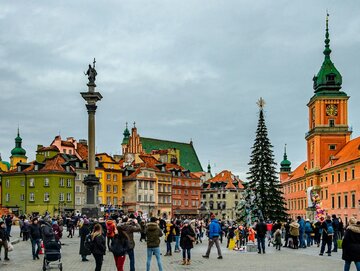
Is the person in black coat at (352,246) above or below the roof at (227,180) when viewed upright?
below

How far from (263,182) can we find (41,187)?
3410 centimetres

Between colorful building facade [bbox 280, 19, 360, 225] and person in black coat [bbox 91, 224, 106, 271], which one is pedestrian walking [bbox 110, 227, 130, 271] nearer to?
person in black coat [bbox 91, 224, 106, 271]

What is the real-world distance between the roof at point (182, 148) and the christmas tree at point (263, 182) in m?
63.9

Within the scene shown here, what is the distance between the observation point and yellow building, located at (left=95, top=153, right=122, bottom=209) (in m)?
95.1

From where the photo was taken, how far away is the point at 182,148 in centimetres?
14400

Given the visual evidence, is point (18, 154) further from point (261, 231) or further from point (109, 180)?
point (261, 231)

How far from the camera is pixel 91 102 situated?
43.4 m

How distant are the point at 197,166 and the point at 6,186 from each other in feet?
216

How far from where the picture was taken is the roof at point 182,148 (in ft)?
Result: 440

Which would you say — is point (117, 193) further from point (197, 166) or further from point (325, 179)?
point (197, 166)

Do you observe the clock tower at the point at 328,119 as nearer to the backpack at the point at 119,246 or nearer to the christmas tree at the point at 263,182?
the christmas tree at the point at 263,182

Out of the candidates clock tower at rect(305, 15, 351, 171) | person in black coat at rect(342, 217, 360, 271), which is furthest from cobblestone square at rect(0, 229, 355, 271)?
clock tower at rect(305, 15, 351, 171)

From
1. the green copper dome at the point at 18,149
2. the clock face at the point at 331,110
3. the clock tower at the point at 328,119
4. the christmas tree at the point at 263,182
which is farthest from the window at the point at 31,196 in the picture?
the clock face at the point at 331,110

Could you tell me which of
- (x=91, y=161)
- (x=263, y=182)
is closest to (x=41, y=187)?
(x=263, y=182)
